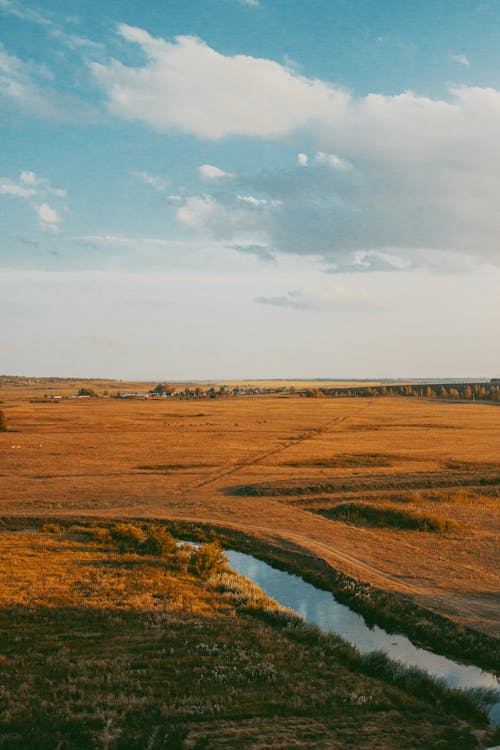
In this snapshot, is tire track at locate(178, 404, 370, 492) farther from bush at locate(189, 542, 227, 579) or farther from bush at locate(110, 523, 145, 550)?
bush at locate(189, 542, 227, 579)

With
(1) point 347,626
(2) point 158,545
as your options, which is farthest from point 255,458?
(1) point 347,626

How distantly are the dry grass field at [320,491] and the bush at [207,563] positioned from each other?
576 centimetres

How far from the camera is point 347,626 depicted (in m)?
21.4

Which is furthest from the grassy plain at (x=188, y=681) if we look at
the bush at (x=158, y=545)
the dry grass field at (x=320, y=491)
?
the dry grass field at (x=320, y=491)

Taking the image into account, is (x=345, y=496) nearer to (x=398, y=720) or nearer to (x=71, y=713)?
(x=398, y=720)

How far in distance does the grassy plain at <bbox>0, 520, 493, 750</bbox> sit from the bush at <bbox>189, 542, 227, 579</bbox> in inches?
94.7

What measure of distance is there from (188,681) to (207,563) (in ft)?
38.7

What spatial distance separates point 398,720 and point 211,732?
15.9ft

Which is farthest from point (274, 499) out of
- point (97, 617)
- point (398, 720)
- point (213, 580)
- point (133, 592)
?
point (398, 720)

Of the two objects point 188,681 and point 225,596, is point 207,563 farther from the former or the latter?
point 188,681

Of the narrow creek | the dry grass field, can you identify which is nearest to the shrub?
the dry grass field

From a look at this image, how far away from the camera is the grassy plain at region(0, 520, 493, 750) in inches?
491

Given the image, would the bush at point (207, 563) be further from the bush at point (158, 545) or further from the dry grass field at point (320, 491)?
the dry grass field at point (320, 491)

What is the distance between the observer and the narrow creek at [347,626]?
17156 mm
